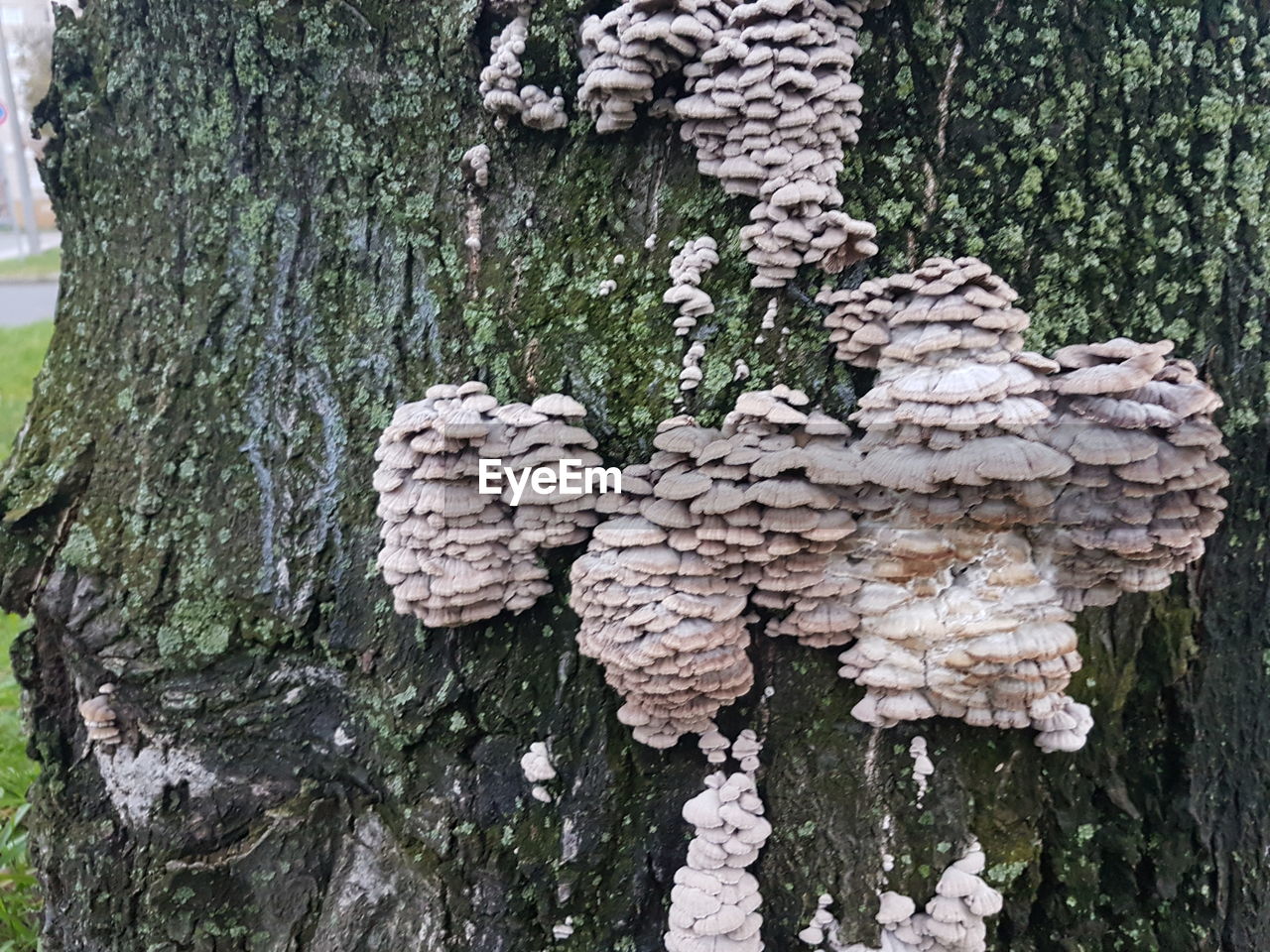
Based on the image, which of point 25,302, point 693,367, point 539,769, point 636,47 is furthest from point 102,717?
point 25,302

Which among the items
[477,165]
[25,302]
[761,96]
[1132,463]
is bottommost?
[1132,463]

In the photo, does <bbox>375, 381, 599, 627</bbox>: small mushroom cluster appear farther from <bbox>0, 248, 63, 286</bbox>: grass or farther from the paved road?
<bbox>0, 248, 63, 286</bbox>: grass

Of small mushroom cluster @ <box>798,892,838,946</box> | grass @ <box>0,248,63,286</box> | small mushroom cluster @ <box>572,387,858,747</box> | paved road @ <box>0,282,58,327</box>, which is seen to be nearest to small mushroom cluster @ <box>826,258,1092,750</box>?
small mushroom cluster @ <box>572,387,858,747</box>

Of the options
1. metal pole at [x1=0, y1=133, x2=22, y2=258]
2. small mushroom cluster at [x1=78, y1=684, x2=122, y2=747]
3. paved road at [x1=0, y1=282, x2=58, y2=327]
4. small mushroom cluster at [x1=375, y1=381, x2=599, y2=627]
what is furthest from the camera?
metal pole at [x1=0, y1=133, x2=22, y2=258]

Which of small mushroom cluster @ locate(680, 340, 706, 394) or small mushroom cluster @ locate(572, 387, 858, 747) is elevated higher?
small mushroom cluster @ locate(680, 340, 706, 394)

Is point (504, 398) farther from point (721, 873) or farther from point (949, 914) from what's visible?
point (949, 914)

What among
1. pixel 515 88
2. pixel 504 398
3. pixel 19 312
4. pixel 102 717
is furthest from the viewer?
pixel 19 312
